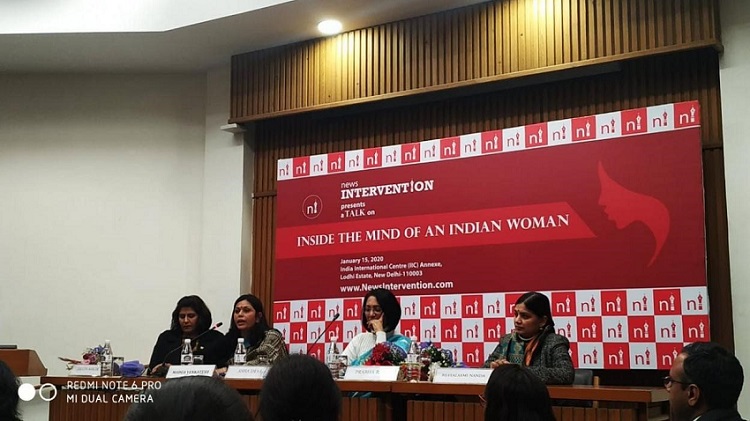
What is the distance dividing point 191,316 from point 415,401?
1971mm

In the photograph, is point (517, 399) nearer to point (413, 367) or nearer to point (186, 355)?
point (413, 367)

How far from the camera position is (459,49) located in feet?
18.7

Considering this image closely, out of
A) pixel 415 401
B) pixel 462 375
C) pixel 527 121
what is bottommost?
pixel 415 401

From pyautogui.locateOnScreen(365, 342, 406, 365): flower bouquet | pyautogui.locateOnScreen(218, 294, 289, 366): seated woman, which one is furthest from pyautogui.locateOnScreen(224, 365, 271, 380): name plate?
pyautogui.locateOnScreen(218, 294, 289, 366): seated woman

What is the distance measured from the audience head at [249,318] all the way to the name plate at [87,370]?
2.58 ft

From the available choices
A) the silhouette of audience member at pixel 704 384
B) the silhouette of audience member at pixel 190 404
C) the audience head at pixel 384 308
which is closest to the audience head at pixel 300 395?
the silhouette of audience member at pixel 190 404

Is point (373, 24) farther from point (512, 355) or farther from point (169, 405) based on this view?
point (169, 405)

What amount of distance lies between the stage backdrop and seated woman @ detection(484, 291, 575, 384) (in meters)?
1.07

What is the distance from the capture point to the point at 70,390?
455 centimetres

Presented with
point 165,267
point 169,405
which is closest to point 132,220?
point 165,267

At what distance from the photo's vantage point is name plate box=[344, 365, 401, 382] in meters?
3.77

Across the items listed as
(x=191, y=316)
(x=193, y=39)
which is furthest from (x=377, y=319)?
(x=193, y=39)

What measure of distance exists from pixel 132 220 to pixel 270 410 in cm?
549

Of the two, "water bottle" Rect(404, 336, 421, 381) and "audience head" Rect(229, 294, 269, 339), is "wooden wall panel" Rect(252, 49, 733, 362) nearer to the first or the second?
"audience head" Rect(229, 294, 269, 339)
